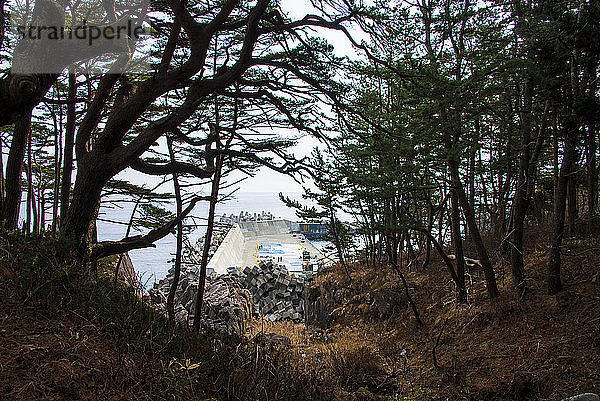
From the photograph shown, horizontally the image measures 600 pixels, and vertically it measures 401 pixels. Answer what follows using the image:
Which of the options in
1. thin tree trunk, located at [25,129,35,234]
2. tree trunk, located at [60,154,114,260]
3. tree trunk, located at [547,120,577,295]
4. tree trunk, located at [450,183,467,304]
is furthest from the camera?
thin tree trunk, located at [25,129,35,234]

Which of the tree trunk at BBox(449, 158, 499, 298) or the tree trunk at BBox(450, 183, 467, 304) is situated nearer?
the tree trunk at BBox(449, 158, 499, 298)

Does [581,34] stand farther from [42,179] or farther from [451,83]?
[42,179]

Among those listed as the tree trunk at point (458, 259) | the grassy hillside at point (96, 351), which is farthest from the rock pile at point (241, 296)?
the grassy hillside at point (96, 351)

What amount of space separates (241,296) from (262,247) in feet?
49.3

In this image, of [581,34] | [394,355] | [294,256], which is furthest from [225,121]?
[294,256]

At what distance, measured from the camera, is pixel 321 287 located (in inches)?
404

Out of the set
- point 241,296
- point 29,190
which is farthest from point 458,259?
point 29,190

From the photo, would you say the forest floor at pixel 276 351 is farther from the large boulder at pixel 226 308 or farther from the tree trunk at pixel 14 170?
the large boulder at pixel 226 308

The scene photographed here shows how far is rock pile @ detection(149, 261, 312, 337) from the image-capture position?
8.84 meters

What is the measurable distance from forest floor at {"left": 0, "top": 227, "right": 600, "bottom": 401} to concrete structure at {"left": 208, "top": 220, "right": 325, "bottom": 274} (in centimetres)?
948

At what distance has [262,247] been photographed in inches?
995

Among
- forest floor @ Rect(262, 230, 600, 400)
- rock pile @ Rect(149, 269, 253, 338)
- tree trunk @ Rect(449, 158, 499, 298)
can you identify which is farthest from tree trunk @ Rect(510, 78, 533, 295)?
rock pile @ Rect(149, 269, 253, 338)

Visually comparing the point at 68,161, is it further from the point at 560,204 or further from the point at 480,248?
the point at 560,204

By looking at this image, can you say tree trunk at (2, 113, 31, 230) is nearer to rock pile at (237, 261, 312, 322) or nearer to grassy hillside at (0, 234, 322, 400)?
grassy hillside at (0, 234, 322, 400)
